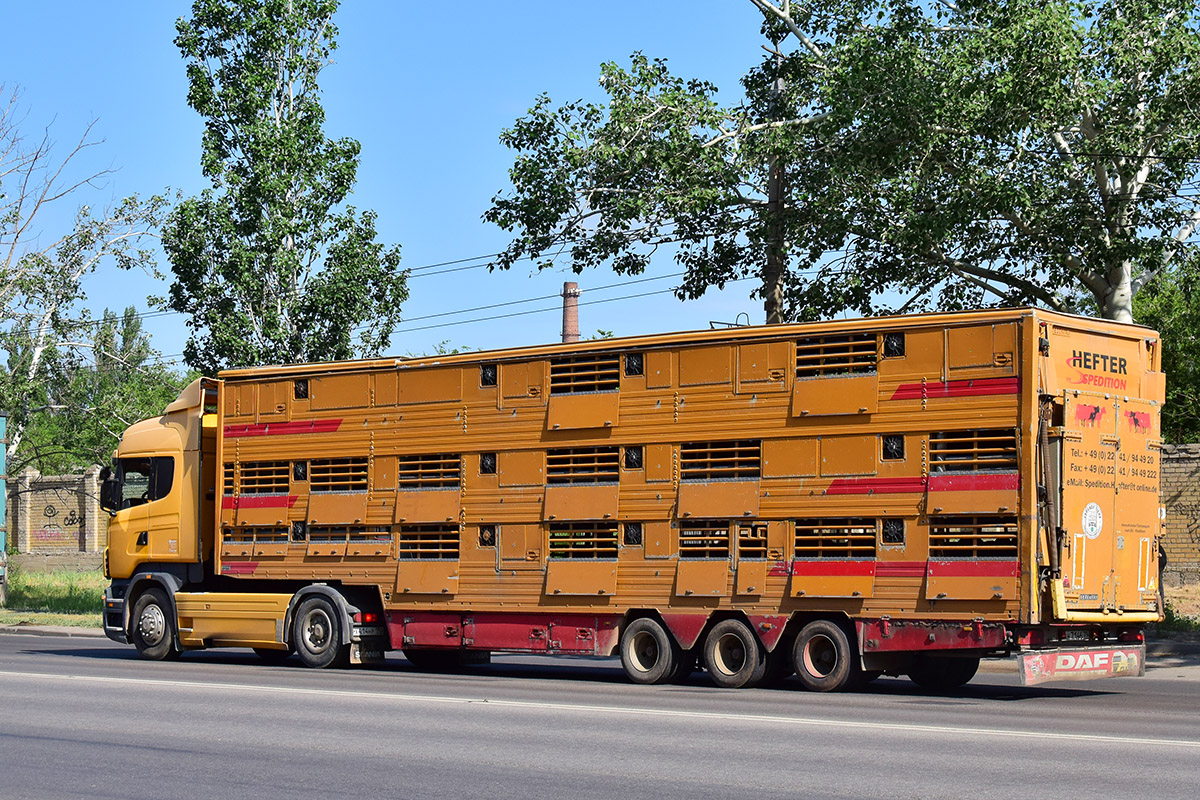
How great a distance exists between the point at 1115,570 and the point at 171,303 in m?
19.1

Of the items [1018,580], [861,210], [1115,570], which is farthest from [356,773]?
[861,210]

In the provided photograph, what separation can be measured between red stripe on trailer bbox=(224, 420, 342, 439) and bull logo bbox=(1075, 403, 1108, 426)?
8739mm

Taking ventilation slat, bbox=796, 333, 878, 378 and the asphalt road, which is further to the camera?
ventilation slat, bbox=796, 333, 878, 378

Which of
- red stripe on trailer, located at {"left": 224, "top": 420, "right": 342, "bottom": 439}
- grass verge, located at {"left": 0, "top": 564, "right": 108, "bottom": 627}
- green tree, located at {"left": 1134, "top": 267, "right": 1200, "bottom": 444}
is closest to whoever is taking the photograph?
red stripe on trailer, located at {"left": 224, "top": 420, "right": 342, "bottom": 439}

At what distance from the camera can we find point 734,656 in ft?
52.5

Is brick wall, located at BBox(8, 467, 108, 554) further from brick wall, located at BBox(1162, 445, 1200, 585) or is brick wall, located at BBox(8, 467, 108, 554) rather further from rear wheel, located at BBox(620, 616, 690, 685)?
rear wheel, located at BBox(620, 616, 690, 685)

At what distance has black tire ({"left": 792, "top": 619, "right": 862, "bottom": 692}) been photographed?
597 inches

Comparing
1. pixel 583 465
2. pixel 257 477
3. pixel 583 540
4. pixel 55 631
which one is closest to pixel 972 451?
pixel 583 465

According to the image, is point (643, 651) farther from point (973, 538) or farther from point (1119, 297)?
point (1119, 297)

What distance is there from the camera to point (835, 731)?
1151 centimetres

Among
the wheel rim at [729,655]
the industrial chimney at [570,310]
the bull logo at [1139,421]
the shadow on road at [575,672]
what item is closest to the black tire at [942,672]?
the shadow on road at [575,672]

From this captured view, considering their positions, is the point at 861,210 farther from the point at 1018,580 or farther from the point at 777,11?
the point at 1018,580

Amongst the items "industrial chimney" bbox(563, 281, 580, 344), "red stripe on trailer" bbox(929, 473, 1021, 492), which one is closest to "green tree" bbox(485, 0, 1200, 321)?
"red stripe on trailer" bbox(929, 473, 1021, 492)

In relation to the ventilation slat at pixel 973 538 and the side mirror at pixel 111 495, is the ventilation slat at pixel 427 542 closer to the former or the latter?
the side mirror at pixel 111 495
